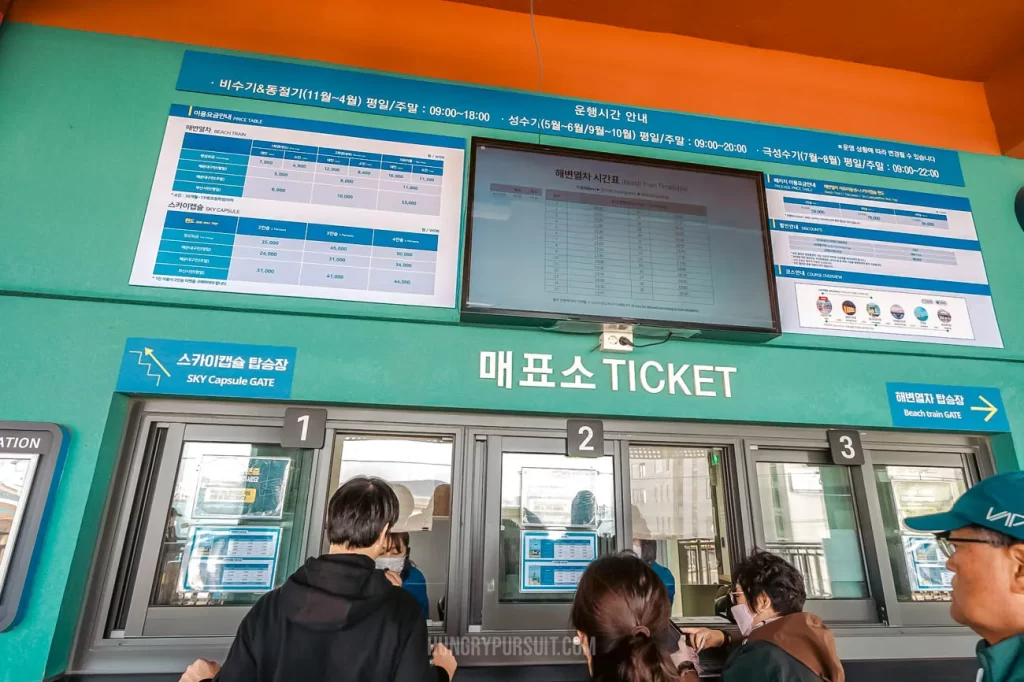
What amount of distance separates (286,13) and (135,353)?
1699 millimetres

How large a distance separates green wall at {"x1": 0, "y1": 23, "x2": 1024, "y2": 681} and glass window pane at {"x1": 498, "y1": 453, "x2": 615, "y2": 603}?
0.89 ft

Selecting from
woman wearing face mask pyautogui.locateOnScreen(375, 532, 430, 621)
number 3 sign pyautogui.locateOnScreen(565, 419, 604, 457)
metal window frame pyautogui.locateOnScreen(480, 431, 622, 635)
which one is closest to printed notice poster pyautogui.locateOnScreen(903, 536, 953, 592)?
metal window frame pyautogui.locateOnScreen(480, 431, 622, 635)

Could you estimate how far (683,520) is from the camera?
8.61 ft

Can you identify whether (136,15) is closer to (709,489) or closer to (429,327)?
(429,327)

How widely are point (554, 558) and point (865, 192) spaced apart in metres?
2.37

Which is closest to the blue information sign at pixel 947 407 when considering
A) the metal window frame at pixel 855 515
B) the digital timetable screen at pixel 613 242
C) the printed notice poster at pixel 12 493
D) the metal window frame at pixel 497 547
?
the metal window frame at pixel 855 515

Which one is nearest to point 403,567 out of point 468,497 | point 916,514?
point 468,497

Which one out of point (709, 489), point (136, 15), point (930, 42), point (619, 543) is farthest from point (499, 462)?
point (930, 42)

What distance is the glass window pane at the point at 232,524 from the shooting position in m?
1.99

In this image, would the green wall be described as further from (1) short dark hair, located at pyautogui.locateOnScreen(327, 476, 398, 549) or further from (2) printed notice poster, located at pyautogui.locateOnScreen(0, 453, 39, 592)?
(1) short dark hair, located at pyautogui.locateOnScreen(327, 476, 398, 549)

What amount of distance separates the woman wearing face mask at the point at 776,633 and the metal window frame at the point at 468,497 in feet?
1.91

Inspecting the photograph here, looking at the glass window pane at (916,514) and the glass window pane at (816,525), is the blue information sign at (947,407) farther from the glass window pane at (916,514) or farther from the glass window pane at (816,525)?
the glass window pane at (816,525)

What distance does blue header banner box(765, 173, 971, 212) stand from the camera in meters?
2.75

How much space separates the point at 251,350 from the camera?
2078 mm
